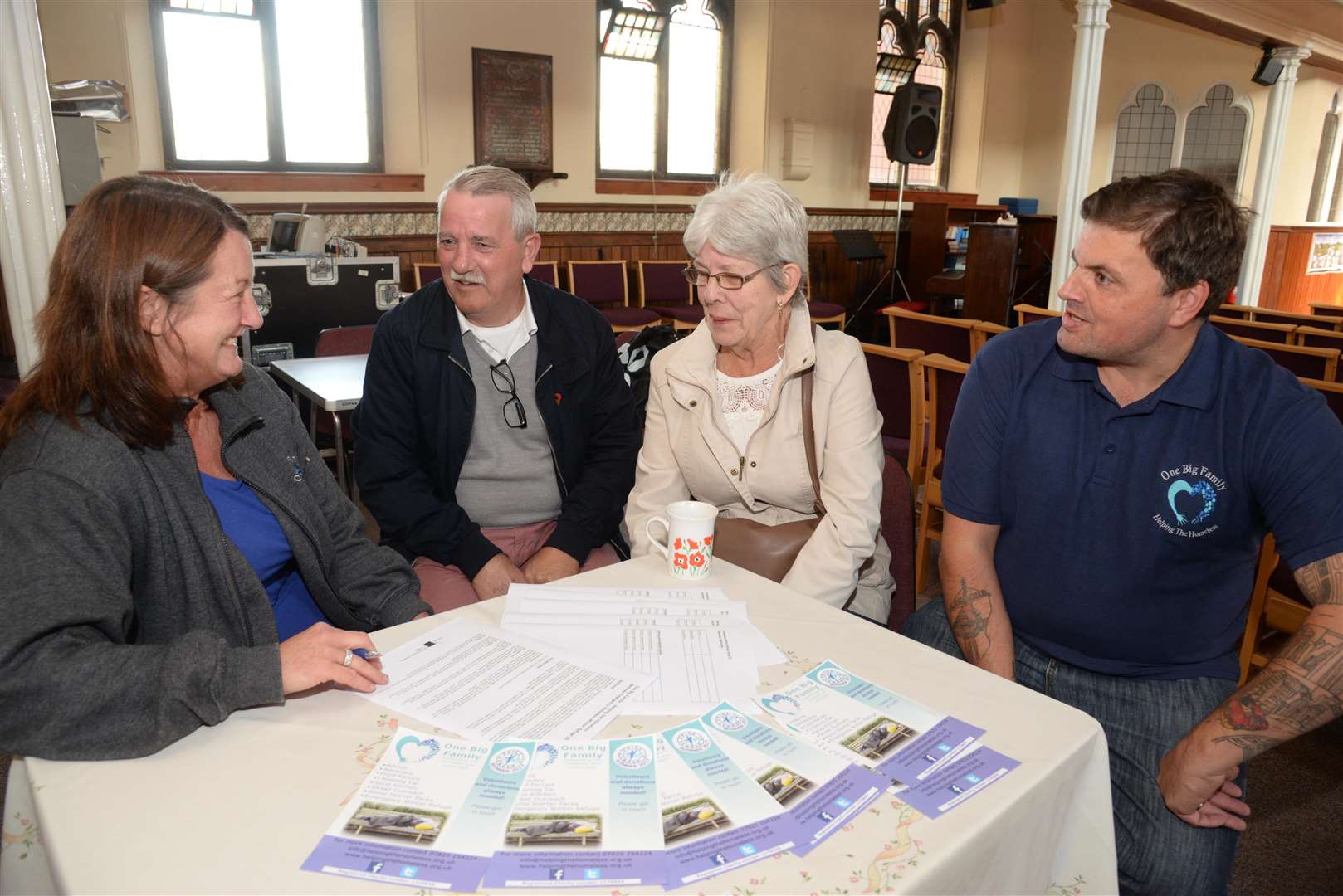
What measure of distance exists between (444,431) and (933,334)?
269 centimetres

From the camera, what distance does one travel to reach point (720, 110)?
7.84 metres

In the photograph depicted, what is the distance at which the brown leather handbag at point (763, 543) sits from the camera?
1720mm

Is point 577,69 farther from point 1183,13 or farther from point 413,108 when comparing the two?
point 1183,13

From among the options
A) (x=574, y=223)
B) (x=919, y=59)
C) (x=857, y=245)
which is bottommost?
(x=857, y=245)

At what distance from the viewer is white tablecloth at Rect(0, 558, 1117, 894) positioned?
784mm

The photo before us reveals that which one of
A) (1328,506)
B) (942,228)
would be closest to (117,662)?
(1328,506)

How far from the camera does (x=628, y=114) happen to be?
7.29 metres

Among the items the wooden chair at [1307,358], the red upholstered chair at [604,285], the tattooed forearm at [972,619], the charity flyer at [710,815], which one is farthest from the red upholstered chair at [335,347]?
the wooden chair at [1307,358]

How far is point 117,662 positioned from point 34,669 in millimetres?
74

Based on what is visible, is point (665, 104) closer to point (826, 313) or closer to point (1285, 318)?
point (826, 313)

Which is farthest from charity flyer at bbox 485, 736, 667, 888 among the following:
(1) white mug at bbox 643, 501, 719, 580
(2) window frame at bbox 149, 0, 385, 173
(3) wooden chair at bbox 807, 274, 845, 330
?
(3) wooden chair at bbox 807, 274, 845, 330

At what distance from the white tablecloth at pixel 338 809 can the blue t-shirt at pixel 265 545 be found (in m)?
0.44

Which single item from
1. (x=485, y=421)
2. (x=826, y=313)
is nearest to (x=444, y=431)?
(x=485, y=421)

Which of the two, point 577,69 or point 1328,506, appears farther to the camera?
point 577,69
